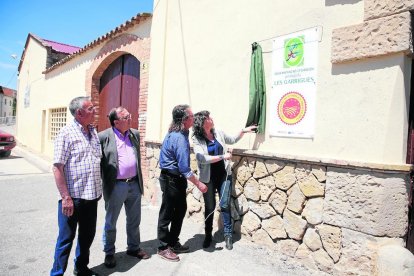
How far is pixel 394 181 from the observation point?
115 inches

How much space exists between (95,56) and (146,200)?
4.78 metres

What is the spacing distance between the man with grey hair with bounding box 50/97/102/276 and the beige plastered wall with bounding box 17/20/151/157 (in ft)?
14.1

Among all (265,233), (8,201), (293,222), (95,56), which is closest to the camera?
(293,222)

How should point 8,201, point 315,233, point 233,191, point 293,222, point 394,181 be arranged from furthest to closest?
1. point 8,201
2. point 233,191
3. point 293,222
4. point 315,233
5. point 394,181

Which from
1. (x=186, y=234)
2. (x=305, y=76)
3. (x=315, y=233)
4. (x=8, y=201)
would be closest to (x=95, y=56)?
(x=8, y=201)

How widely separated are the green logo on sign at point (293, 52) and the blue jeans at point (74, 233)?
9.01ft

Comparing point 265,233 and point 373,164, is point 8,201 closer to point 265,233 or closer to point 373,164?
point 265,233

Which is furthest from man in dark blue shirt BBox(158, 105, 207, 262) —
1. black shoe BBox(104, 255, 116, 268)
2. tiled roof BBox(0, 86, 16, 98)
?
tiled roof BBox(0, 86, 16, 98)

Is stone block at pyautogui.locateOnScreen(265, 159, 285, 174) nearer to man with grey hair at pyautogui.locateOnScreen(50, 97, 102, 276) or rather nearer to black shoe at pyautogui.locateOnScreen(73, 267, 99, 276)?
man with grey hair at pyautogui.locateOnScreen(50, 97, 102, 276)

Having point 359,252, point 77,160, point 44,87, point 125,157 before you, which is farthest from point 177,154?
point 44,87

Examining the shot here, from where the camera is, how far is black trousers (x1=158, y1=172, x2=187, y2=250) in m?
3.56

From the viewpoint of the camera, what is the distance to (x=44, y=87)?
13719 millimetres

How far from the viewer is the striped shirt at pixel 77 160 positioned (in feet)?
9.13

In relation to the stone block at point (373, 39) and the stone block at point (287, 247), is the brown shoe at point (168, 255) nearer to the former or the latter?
the stone block at point (287, 247)
